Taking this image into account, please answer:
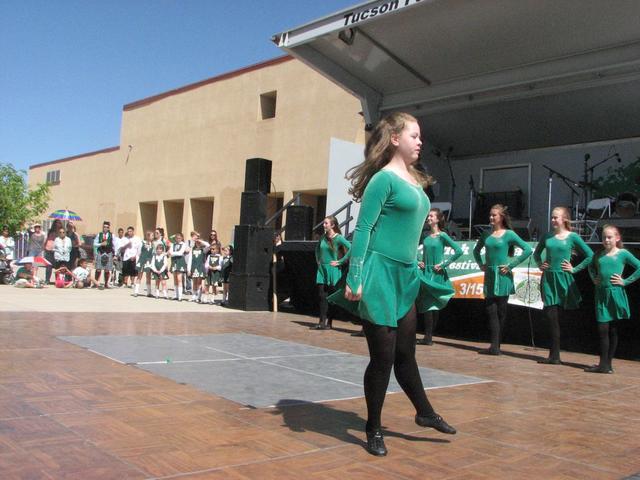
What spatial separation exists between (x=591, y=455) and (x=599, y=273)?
3831 millimetres

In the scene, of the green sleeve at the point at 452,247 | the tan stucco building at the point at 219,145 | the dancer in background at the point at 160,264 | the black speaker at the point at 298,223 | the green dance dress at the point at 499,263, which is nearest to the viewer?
the green dance dress at the point at 499,263

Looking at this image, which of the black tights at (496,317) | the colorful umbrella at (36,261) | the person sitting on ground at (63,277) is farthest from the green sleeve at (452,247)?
the colorful umbrella at (36,261)

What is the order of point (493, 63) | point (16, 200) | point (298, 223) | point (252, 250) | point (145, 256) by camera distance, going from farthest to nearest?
1. point (16, 200)
2. point (145, 256)
3. point (298, 223)
4. point (252, 250)
5. point (493, 63)

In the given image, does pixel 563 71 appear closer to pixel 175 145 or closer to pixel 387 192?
pixel 387 192

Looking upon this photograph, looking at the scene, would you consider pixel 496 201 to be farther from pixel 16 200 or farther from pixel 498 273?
pixel 16 200

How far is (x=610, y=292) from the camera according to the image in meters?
6.63

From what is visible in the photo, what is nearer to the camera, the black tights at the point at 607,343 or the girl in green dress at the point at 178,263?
the black tights at the point at 607,343

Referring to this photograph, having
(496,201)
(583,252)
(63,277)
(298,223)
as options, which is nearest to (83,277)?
(63,277)

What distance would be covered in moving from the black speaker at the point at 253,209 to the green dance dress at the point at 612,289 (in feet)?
22.5

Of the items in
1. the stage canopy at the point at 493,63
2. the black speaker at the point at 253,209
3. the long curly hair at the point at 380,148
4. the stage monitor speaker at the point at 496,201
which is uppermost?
the stage canopy at the point at 493,63

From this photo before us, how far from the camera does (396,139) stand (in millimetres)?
3393

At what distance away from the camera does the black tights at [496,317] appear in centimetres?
757

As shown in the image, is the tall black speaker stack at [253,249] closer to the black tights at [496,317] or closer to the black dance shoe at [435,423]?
the black tights at [496,317]

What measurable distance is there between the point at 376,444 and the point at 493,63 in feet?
28.5
